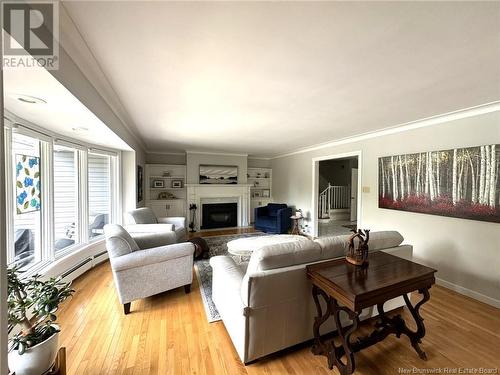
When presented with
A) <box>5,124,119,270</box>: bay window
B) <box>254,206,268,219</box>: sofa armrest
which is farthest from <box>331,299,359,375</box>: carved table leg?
<box>254,206,268,219</box>: sofa armrest

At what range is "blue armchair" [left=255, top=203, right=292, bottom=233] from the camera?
5414mm

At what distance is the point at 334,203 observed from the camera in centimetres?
768

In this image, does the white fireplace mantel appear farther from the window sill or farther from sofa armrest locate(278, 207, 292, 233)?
the window sill

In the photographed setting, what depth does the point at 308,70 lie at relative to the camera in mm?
1641

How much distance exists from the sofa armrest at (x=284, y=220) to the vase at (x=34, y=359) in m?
4.58

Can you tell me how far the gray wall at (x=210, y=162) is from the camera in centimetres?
600

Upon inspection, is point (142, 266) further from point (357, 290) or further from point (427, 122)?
point (427, 122)

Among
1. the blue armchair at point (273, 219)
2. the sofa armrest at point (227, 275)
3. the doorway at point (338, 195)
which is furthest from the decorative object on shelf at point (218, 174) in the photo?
the sofa armrest at point (227, 275)

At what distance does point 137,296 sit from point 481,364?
9.93 ft

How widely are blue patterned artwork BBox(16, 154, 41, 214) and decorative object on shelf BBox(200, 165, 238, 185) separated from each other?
3.89 meters

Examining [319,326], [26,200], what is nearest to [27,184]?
[26,200]

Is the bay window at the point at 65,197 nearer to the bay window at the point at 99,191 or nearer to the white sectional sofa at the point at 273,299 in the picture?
the bay window at the point at 99,191

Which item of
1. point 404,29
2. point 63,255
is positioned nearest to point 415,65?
point 404,29

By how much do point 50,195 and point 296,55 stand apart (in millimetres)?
3184
